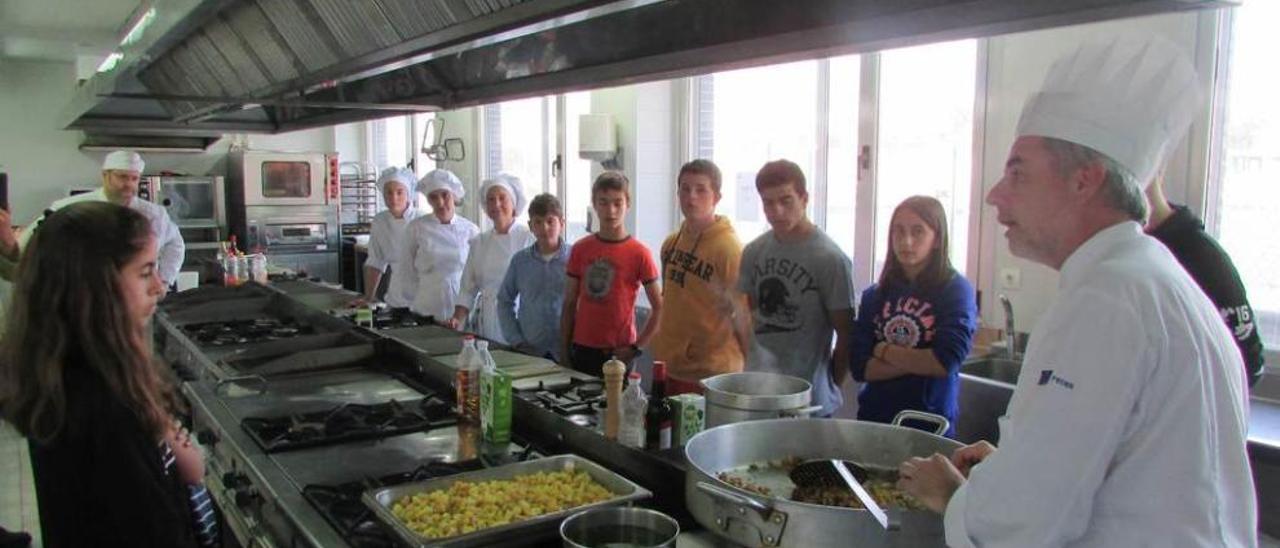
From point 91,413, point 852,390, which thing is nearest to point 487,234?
point 852,390

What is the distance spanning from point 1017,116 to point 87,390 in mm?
2857

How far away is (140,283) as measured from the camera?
1556mm

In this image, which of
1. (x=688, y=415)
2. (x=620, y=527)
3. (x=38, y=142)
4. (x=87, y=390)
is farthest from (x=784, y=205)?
(x=38, y=142)

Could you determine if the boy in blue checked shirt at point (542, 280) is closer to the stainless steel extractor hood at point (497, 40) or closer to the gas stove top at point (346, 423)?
the stainless steel extractor hood at point (497, 40)

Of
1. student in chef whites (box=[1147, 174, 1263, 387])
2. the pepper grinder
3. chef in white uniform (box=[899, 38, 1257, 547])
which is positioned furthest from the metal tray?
student in chef whites (box=[1147, 174, 1263, 387])

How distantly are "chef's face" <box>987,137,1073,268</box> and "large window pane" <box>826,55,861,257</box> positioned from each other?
8.88 feet

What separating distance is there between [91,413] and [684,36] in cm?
137

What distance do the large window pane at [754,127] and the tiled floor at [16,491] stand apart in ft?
11.1

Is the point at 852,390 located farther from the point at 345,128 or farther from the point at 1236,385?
the point at 345,128

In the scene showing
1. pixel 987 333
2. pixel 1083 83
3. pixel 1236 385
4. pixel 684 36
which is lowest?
pixel 987 333

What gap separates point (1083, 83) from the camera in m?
1.21

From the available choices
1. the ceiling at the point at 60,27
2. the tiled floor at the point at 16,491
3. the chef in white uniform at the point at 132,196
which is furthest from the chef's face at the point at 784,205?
the ceiling at the point at 60,27

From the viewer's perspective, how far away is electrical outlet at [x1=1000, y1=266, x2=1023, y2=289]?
300 centimetres

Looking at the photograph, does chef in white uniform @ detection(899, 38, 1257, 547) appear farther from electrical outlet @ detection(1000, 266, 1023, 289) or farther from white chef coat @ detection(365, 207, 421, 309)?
white chef coat @ detection(365, 207, 421, 309)
